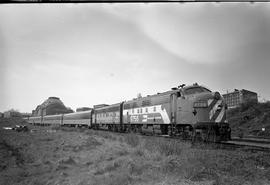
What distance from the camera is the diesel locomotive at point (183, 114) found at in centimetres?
1099

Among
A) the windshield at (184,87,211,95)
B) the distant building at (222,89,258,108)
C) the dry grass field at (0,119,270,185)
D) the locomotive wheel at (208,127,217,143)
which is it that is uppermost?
the distant building at (222,89,258,108)

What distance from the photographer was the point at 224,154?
7.96 metres

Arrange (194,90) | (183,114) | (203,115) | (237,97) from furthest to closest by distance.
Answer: (237,97) < (194,90) < (183,114) < (203,115)

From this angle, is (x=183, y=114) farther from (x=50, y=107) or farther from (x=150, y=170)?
(x=50, y=107)

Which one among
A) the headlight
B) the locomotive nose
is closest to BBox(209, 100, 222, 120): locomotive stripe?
the locomotive nose

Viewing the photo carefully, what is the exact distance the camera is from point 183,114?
1255 cm

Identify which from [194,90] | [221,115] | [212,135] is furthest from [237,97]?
[212,135]

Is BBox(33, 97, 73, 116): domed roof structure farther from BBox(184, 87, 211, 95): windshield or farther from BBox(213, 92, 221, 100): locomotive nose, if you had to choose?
BBox(213, 92, 221, 100): locomotive nose

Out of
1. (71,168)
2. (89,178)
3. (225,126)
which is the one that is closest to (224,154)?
(225,126)

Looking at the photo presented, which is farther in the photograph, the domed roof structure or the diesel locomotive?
the domed roof structure

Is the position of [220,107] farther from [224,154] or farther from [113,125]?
[113,125]

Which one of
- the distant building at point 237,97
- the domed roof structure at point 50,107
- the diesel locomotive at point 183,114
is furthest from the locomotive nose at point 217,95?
the domed roof structure at point 50,107

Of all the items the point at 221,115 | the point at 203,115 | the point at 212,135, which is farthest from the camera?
the point at 221,115

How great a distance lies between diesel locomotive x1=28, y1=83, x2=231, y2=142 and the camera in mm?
10992
